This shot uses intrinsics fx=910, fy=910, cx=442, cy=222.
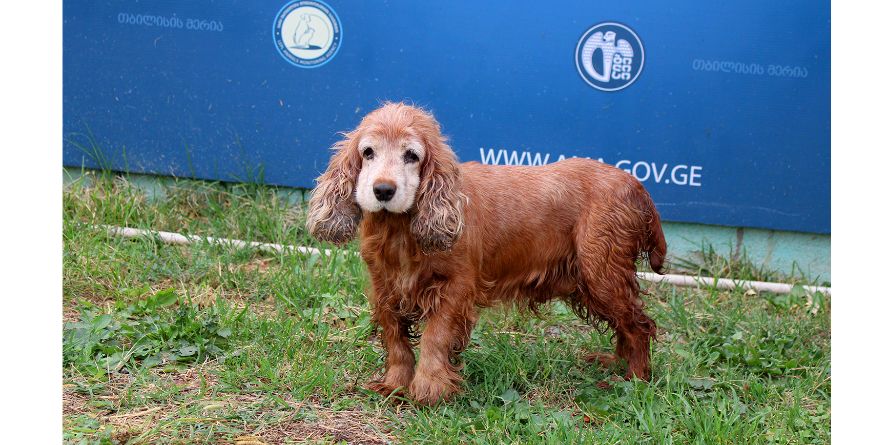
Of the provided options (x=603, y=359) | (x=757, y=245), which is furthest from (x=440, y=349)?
(x=757, y=245)

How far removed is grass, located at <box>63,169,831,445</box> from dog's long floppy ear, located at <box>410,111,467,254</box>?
762 millimetres

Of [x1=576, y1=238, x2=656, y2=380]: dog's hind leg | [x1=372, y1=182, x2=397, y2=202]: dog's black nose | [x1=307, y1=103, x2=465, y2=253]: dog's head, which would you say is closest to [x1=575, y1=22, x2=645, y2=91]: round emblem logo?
[x1=576, y1=238, x2=656, y2=380]: dog's hind leg

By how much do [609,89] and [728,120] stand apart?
2.73 feet

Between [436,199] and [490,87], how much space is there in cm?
253

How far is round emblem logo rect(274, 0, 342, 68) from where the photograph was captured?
616cm

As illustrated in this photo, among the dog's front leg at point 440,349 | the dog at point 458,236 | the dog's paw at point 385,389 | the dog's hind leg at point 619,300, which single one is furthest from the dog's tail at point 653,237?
the dog's paw at point 385,389

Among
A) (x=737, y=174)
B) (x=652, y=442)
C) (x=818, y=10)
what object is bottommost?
(x=652, y=442)

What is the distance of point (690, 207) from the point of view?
6262 mm

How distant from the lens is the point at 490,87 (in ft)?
20.4

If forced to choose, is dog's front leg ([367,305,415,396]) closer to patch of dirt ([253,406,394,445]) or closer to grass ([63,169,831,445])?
grass ([63,169,831,445])

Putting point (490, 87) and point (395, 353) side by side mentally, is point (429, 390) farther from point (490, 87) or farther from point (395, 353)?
point (490, 87)

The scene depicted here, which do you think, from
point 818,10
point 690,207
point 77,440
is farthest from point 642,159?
point 77,440

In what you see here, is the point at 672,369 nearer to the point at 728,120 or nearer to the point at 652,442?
the point at 652,442

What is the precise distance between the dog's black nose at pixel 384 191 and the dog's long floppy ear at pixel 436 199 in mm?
187
